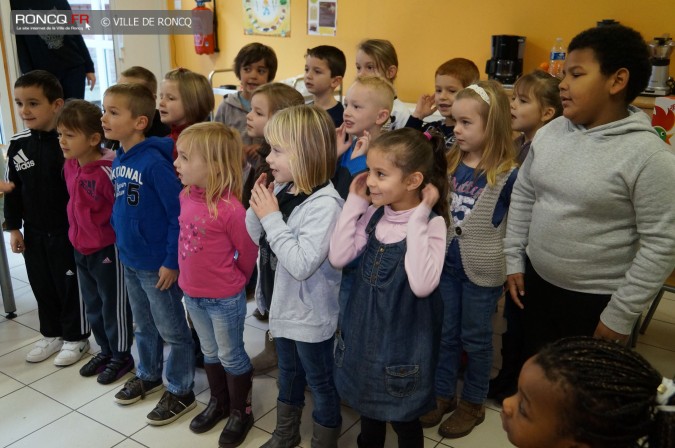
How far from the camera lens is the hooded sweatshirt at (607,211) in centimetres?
144

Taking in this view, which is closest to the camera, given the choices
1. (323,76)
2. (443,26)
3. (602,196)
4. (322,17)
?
(602,196)

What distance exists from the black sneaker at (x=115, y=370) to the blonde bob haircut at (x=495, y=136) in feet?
5.60

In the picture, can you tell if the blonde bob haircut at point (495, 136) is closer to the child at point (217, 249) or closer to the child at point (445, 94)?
the child at point (445, 94)

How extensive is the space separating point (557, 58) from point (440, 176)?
9.29 ft

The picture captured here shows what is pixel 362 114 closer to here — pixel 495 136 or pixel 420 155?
pixel 495 136

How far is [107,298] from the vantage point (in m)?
2.35

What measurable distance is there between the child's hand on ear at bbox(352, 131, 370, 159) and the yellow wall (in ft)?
9.02

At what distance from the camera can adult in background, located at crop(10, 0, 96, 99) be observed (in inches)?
186

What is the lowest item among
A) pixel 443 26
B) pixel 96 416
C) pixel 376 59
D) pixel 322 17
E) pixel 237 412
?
pixel 96 416

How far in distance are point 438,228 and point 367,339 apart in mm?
375

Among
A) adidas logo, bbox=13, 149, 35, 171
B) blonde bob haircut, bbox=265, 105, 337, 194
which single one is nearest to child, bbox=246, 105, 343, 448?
blonde bob haircut, bbox=265, 105, 337, 194

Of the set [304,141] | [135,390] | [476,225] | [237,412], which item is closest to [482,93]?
[476,225]

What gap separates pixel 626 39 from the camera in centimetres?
147

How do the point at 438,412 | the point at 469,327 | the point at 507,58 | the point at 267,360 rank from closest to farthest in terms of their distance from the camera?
the point at 469,327 < the point at 438,412 < the point at 267,360 < the point at 507,58
